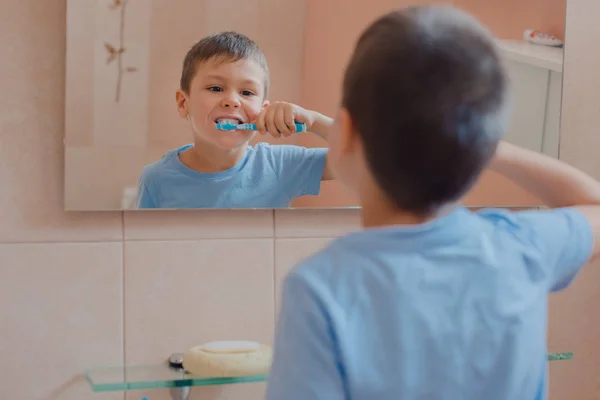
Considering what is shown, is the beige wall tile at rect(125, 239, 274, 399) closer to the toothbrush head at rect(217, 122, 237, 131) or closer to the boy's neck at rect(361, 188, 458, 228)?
the toothbrush head at rect(217, 122, 237, 131)

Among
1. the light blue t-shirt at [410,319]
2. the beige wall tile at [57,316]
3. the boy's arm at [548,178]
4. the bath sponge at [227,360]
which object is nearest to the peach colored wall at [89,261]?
the beige wall tile at [57,316]

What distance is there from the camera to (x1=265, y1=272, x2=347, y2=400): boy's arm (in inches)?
19.2

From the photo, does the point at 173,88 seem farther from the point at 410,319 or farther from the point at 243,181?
the point at 410,319

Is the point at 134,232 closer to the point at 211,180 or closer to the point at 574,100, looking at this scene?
the point at 211,180

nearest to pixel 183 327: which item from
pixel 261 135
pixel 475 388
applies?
pixel 261 135

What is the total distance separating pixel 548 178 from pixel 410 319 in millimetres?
254

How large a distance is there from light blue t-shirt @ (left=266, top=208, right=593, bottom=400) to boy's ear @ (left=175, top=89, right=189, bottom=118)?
72 centimetres

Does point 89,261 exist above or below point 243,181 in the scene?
below

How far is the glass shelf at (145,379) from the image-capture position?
3.53 ft

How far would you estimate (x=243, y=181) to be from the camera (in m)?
1.23

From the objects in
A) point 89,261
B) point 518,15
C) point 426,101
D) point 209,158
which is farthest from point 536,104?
point 426,101

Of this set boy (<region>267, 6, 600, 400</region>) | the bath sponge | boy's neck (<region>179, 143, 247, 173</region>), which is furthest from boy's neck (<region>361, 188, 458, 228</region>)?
boy's neck (<region>179, 143, 247, 173</region>)

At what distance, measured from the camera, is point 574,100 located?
1.40 m

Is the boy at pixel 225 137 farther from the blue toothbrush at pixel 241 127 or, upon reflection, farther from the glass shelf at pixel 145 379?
the glass shelf at pixel 145 379
